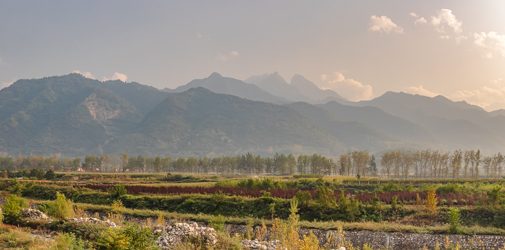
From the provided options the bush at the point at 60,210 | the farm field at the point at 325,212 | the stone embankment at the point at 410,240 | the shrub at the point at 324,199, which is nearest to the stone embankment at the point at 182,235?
the farm field at the point at 325,212

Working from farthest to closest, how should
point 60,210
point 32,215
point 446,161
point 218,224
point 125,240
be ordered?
point 446,161
point 60,210
point 32,215
point 218,224
point 125,240

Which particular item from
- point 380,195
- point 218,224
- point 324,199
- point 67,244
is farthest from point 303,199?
point 67,244

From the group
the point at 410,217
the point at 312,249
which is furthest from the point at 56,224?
the point at 410,217

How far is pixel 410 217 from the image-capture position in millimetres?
19828

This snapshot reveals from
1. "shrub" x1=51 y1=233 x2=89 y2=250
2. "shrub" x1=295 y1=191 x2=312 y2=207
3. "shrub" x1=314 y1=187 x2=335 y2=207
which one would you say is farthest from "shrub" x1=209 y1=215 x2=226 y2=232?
"shrub" x1=314 y1=187 x2=335 y2=207

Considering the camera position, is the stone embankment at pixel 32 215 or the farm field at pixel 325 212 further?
the stone embankment at pixel 32 215

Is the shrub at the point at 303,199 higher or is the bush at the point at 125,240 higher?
the bush at the point at 125,240

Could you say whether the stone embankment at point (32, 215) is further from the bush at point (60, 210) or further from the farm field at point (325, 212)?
the bush at point (60, 210)

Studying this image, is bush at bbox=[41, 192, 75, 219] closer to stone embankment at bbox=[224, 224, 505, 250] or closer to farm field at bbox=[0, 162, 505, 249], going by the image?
farm field at bbox=[0, 162, 505, 249]

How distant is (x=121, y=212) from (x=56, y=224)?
6785 millimetres

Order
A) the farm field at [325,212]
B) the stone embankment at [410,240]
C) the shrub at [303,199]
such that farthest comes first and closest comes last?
the shrub at [303,199]
the farm field at [325,212]
the stone embankment at [410,240]

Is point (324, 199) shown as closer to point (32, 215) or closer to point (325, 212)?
point (325, 212)

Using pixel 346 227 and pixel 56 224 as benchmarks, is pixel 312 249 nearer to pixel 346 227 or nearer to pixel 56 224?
pixel 346 227

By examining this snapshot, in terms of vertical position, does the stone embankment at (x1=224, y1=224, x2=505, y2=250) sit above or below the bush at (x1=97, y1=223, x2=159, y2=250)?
below
